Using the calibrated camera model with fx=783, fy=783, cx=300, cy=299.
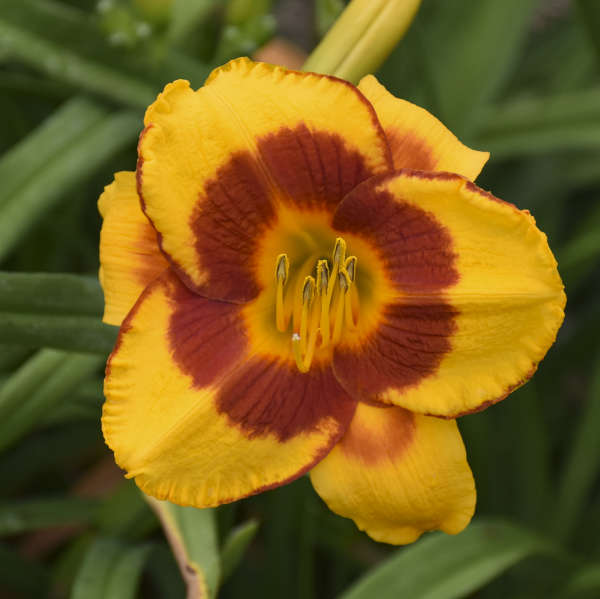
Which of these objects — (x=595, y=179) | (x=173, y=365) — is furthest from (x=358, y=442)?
(x=595, y=179)

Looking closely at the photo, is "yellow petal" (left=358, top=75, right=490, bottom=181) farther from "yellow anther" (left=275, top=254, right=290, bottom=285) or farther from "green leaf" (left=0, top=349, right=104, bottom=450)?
"green leaf" (left=0, top=349, right=104, bottom=450)

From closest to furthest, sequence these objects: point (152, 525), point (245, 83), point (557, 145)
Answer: point (245, 83) → point (152, 525) → point (557, 145)

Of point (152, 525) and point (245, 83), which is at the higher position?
point (245, 83)

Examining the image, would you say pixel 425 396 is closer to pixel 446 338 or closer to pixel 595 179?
pixel 446 338

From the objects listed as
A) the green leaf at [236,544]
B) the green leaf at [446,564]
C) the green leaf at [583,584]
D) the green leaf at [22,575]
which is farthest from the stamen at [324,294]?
the green leaf at [22,575]

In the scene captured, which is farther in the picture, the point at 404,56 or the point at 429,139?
the point at 404,56

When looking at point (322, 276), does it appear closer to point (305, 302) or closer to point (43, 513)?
point (305, 302)
